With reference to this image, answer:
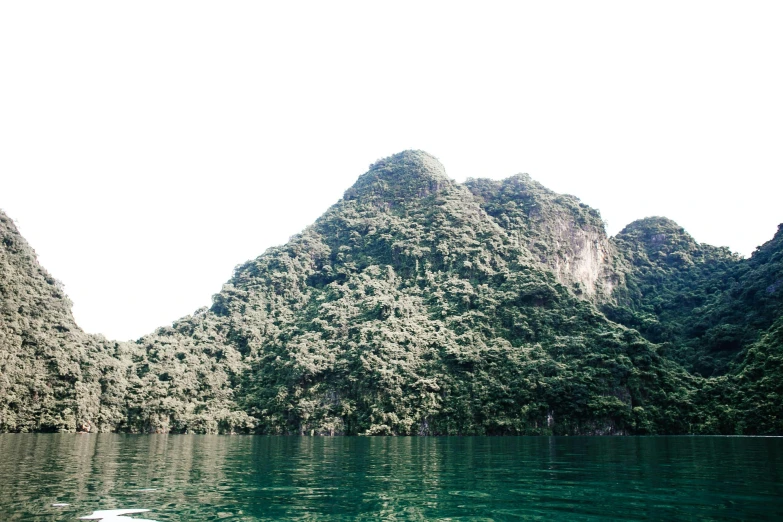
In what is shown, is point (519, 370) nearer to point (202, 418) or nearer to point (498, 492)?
point (202, 418)

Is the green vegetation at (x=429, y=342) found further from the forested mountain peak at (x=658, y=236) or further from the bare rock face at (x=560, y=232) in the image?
the forested mountain peak at (x=658, y=236)

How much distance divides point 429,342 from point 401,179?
196 feet

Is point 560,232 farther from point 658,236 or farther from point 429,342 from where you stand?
point 429,342

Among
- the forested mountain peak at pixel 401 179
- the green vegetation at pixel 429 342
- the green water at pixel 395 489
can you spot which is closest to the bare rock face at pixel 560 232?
the green vegetation at pixel 429 342

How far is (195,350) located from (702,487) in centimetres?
8220

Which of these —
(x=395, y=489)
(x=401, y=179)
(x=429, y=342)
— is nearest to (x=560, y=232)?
(x=401, y=179)

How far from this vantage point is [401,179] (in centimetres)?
12925

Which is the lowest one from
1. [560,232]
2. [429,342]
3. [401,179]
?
[429,342]

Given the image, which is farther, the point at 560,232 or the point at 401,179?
the point at 401,179

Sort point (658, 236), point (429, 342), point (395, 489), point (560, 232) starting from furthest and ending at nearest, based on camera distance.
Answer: point (658, 236)
point (560, 232)
point (429, 342)
point (395, 489)

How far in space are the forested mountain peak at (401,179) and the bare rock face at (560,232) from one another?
38.4 ft

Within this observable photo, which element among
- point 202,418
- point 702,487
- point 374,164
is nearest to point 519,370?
point 202,418

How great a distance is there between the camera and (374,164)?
14062cm

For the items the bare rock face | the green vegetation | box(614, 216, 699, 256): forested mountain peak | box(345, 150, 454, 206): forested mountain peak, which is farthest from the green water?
box(614, 216, 699, 256): forested mountain peak
